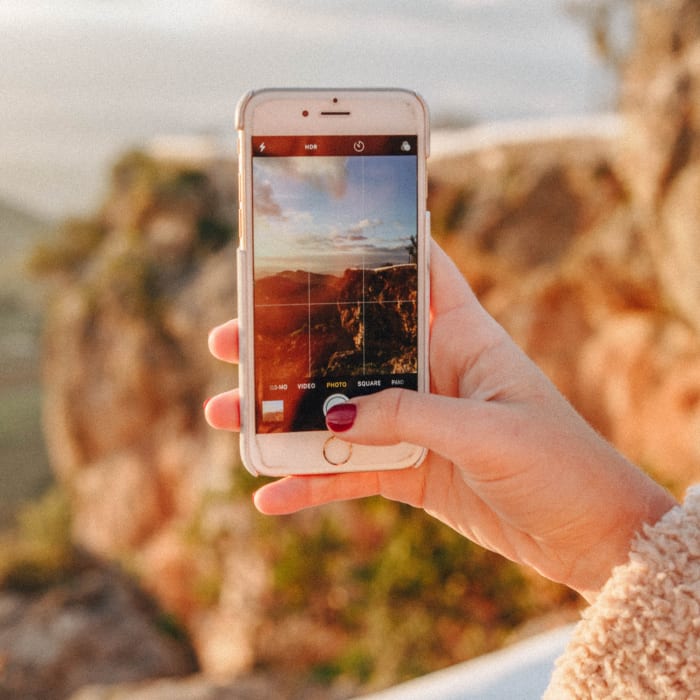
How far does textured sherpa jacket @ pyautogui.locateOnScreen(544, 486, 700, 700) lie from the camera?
74 cm

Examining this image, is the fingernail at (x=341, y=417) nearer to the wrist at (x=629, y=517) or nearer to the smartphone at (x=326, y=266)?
the smartphone at (x=326, y=266)

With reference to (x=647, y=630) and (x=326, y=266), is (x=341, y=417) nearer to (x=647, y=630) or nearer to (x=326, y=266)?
(x=326, y=266)

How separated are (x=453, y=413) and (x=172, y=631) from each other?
752 centimetres

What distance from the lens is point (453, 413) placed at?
951 millimetres

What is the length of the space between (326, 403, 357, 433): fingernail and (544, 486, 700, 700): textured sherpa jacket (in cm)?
36

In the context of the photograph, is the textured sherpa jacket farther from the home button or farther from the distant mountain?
the distant mountain

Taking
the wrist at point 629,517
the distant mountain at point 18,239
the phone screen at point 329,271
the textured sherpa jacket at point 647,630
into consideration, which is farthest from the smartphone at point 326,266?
the distant mountain at point 18,239

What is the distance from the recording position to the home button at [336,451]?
43.7 inches

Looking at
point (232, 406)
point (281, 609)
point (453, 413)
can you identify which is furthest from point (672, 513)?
point (281, 609)

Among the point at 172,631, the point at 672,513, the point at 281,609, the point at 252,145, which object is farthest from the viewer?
the point at 172,631

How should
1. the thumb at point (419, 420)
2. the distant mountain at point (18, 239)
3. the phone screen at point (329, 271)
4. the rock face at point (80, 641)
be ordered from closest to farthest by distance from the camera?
the thumb at point (419, 420) → the phone screen at point (329, 271) → the rock face at point (80, 641) → the distant mountain at point (18, 239)

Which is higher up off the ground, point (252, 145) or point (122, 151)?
point (122, 151)

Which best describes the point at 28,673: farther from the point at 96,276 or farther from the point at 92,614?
the point at 96,276

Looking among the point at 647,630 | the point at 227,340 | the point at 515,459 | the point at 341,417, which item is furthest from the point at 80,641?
the point at 647,630
